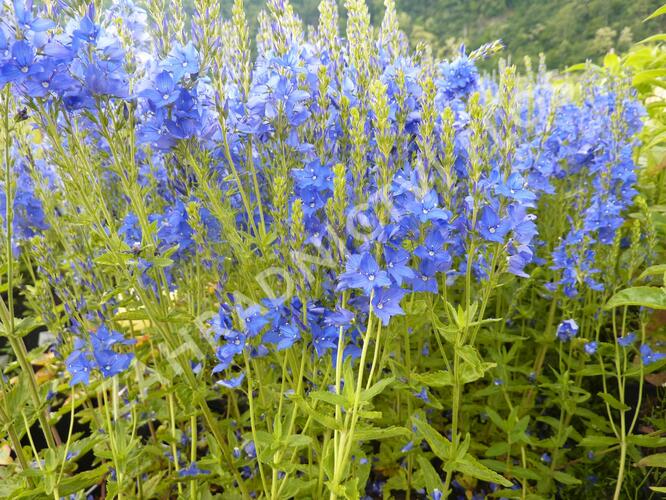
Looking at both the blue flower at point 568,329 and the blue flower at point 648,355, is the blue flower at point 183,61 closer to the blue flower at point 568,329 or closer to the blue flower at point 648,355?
the blue flower at point 568,329

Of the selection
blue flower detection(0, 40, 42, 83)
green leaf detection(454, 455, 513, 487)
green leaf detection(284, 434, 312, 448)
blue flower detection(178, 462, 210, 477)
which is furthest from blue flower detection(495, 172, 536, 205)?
blue flower detection(178, 462, 210, 477)

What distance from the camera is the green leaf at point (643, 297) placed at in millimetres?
2269

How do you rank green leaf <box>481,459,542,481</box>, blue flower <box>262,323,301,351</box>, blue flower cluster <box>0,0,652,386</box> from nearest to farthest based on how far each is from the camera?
blue flower cluster <box>0,0,652,386</box>
blue flower <box>262,323,301,351</box>
green leaf <box>481,459,542,481</box>

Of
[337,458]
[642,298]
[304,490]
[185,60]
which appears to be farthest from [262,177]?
[642,298]

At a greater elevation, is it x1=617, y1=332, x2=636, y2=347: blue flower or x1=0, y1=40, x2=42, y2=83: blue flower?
x1=0, y1=40, x2=42, y2=83: blue flower

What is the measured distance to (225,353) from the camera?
2.12 meters

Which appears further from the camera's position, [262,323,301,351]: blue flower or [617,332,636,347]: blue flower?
[617,332,636,347]: blue flower

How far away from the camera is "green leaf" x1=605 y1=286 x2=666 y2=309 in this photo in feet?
7.44

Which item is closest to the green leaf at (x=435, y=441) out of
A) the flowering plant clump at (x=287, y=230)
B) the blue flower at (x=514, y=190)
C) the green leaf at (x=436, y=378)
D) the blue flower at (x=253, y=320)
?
the flowering plant clump at (x=287, y=230)

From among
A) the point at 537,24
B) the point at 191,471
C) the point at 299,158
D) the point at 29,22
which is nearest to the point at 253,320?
the point at 299,158

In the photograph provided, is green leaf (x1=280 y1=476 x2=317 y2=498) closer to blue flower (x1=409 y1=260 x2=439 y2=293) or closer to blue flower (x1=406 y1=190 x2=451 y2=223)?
blue flower (x1=409 y1=260 x2=439 y2=293)

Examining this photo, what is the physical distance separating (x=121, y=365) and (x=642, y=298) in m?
2.67

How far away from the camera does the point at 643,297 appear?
91.4 inches

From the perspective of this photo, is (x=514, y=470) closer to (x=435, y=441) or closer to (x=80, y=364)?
(x=435, y=441)
